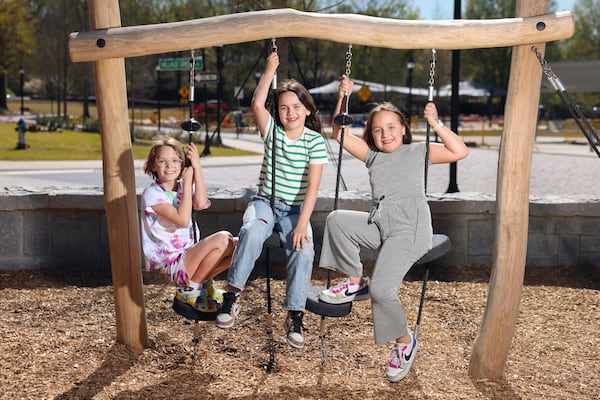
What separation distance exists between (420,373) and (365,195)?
8.11 ft

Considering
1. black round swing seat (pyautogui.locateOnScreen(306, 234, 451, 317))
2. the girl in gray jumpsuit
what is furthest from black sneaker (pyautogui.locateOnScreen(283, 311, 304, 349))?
the girl in gray jumpsuit

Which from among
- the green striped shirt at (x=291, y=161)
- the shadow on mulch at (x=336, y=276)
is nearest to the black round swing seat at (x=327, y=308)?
the green striped shirt at (x=291, y=161)

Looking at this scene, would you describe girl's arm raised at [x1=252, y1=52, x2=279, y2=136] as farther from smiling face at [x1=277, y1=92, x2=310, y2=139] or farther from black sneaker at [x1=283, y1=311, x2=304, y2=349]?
black sneaker at [x1=283, y1=311, x2=304, y2=349]

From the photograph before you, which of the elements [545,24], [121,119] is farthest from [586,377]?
[121,119]

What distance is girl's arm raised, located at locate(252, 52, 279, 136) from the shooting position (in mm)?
4000

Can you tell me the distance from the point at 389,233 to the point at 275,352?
1.16m

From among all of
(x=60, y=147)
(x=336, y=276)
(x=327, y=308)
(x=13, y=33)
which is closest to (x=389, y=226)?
(x=327, y=308)

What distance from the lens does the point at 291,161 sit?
13.8 ft

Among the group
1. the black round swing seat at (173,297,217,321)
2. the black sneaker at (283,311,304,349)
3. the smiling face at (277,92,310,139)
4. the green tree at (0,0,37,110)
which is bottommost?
the black sneaker at (283,311,304,349)

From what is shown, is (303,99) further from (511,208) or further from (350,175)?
(350,175)

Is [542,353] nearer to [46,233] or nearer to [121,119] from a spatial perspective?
[121,119]

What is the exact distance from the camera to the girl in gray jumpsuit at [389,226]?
396 cm

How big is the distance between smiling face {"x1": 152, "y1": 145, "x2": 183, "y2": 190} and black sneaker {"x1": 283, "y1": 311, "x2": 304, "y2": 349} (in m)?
0.93

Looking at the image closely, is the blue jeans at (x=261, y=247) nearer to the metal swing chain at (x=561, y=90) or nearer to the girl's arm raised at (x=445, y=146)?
the girl's arm raised at (x=445, y=146)
